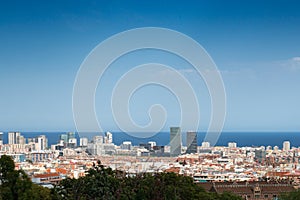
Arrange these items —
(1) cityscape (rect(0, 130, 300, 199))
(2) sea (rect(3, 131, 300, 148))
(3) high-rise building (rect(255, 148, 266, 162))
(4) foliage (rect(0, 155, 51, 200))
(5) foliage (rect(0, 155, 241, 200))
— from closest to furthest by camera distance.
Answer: (4) foliage (rect(0, 155, 51, 200)) → (5) foliage (rect(0, 155, 241, 200)) → (2) sea (rect(3, 131, 300, 148)) → (1) cityscape (rect(0, 130, 300, 199)) → (3) high-rise building (rect(255, 148, 266, 162))

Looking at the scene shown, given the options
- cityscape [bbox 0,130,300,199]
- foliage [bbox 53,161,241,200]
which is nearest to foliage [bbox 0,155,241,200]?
foliage [bbox 53,161,241,200]

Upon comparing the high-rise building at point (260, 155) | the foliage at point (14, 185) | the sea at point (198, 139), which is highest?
the sea at point (198, 139)

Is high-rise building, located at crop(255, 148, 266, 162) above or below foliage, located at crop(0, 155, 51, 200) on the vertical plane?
below

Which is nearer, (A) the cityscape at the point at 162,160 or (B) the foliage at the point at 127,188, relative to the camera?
(B) the foliage at the point at 127,188

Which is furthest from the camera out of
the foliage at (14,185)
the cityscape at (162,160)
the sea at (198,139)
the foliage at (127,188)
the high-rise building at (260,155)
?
the high-rise building at (260,155)

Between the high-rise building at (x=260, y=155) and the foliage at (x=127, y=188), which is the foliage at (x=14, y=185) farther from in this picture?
the high-rise building at (x=260, y=155)

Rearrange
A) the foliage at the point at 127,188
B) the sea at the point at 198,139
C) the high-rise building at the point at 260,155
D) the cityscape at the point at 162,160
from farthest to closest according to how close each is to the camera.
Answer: the high-rise building at the point at 260,155
the cityscape at the point at 162,160
the sea at the point at 198,139
the foliage at the point at 127,188

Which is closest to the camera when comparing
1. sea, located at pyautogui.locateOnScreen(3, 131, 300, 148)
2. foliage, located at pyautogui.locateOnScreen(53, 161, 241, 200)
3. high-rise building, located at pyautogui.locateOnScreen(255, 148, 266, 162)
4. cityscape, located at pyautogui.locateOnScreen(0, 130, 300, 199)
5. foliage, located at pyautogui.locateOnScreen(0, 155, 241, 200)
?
foliage, located at pyautogui.locateOnScreen(0, 155, 241, 200)

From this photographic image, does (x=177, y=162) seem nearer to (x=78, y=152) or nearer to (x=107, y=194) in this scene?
(x=78, y=152)

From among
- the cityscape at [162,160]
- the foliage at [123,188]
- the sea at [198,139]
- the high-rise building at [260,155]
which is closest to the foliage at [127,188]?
the foliage at [123,188]

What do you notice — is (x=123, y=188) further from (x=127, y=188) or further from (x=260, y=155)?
(x=260, y=155)

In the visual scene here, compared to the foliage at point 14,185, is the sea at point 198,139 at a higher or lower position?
higher

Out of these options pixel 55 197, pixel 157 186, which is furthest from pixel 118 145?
pixel 55 197

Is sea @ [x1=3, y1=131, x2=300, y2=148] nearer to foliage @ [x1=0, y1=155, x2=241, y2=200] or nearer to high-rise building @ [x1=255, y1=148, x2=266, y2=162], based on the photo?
foliage @ [x1=0, y1=155, x2=241, y2=200]
